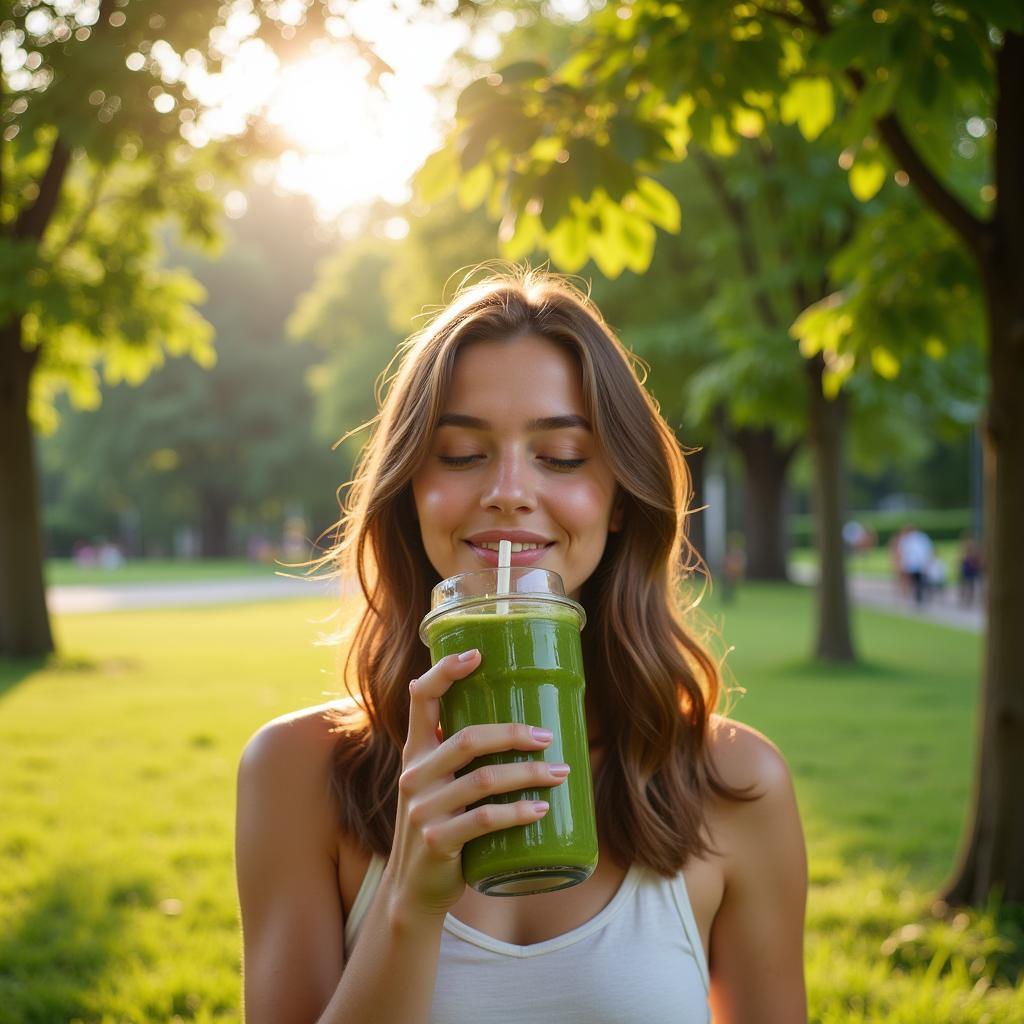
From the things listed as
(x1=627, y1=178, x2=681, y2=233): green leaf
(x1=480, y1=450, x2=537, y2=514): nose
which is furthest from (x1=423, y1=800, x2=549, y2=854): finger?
(x1=627, y1=178, x2=681, y2=233): green leaf

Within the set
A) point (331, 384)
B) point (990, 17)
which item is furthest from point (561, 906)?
point (331, 384)

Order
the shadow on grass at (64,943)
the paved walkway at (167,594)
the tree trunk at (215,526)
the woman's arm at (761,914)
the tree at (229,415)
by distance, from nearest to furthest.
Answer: the woman's arm at (761,914)
the shadow on grass at (64,943)
the paved walkway at (167,594)
the tree at (229,415)
the tree trunk at (215,526)

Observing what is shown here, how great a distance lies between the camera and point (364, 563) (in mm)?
2234

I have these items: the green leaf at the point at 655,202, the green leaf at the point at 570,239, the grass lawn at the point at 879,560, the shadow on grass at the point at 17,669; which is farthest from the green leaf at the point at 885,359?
the grass lawn at the point at 879,560

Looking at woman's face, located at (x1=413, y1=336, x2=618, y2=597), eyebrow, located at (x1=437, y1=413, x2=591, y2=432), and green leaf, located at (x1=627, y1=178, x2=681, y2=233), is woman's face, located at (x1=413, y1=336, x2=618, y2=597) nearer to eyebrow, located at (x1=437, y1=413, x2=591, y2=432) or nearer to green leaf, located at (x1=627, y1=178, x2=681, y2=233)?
eyebrow, located at (x1=437, y1=413, x2=591, y2=432)

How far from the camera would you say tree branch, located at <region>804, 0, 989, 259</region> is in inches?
162

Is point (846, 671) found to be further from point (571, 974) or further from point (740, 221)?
point (571, 974)

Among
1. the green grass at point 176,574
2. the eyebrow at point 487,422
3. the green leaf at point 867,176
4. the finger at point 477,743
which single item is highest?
the green leaf at point 867,176

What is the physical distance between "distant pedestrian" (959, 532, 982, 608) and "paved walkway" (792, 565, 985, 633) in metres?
0.24

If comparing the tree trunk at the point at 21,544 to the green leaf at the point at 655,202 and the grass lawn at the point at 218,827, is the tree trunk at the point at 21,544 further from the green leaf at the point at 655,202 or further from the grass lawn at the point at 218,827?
the green leaf at the point at 655,202

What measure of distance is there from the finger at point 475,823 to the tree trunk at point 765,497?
26.8 metres

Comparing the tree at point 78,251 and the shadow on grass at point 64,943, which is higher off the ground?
the tree at point 78,251

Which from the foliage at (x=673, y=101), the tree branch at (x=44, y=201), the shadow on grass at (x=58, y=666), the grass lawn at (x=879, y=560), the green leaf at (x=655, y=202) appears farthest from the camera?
the grass lawn at (x=879, y=560)

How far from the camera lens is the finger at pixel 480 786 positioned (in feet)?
4.81
